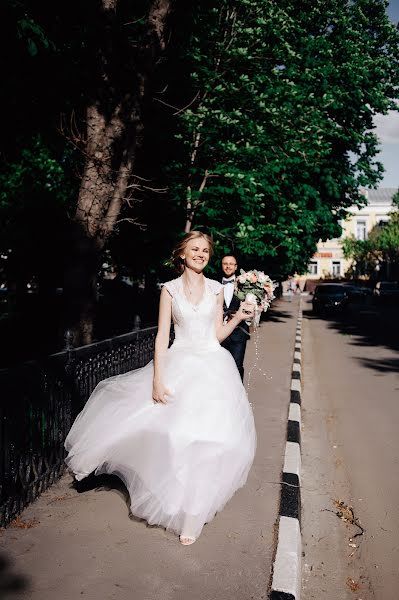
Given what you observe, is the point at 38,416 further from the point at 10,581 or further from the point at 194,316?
the point at 194,316

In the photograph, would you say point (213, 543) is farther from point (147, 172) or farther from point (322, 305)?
point (322, 305)

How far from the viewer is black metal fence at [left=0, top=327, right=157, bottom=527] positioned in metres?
3.62

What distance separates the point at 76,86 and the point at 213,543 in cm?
915

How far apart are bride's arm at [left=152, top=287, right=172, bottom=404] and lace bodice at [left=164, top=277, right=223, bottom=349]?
0.06 meters

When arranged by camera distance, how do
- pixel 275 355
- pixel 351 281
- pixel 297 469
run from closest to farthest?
pixel 297 469 < pixel 275 355 < pixel 351 281

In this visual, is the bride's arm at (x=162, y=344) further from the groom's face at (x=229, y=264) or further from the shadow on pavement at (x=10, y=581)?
the groom's face at (x=229, y=264)

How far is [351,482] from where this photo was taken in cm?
479

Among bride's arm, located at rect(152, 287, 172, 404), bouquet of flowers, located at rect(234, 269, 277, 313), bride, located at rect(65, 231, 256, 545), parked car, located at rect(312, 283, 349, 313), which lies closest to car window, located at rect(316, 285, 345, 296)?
parked car, located at rect(312, 283, 349, 313)

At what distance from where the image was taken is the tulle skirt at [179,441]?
3283 mm

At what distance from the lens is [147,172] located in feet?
44.0

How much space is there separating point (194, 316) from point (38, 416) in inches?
62.1

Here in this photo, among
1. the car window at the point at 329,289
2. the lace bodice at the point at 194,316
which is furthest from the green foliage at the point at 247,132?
Result: the car window at the point at 329,289

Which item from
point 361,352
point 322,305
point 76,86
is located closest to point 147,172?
point 76,86

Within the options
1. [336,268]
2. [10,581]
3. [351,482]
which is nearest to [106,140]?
[351,482]
